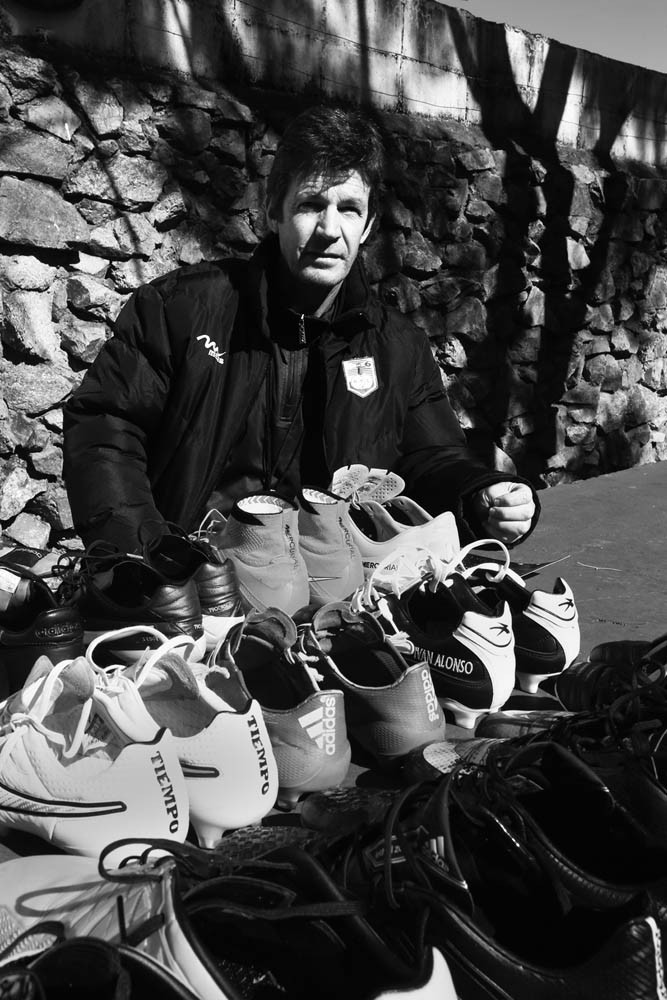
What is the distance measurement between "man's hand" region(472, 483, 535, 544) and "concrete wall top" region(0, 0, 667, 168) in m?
2.75

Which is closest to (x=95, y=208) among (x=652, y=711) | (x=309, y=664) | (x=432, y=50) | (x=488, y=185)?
(x=432, y=50)

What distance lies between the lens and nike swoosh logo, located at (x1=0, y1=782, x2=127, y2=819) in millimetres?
1119

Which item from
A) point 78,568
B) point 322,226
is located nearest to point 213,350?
point 322,226

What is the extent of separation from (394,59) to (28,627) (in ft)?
14.1

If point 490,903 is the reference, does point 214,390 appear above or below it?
above

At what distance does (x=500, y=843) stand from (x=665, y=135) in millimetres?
6902

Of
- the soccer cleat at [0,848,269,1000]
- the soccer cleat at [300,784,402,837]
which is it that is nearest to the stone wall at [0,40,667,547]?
the soccer cleat at [300,784,402,837]

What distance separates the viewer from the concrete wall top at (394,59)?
3766mm

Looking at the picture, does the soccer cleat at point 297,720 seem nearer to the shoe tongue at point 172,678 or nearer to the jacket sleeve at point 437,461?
the shoe tongue at point 172,678

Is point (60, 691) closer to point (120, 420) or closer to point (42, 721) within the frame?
point (42, 721)

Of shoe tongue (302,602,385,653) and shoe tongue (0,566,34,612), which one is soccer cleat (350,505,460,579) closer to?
shoe tongue (302,602,385,653)

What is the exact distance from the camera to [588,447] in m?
6.72

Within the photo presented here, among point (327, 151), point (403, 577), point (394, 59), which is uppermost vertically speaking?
point (394, 59)

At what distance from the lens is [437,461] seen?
7.75 feet
